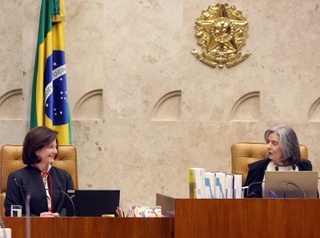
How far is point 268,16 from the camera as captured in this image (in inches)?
303

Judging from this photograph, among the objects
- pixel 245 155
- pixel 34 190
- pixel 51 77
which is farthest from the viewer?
pixel 51 77

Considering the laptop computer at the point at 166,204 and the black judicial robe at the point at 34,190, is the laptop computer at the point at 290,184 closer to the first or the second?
the laptop computer at the point at 166,204

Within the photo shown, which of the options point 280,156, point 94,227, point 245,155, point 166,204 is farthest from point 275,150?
point 94,227

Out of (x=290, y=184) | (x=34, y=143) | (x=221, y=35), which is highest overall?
(x=221, y=35)

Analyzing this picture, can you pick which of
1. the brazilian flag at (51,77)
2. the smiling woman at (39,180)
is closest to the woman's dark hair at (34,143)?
the smiling woman at (39,180)

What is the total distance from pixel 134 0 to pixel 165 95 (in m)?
0.89

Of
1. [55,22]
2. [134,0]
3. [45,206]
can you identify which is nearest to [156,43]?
[134,0]

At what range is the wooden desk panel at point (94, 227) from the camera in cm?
482

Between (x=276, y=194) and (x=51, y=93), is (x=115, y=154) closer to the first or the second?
(x=51, y=93)

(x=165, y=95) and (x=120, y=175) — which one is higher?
(x=165, y=95)

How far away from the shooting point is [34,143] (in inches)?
233

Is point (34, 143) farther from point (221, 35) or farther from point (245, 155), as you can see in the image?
point (221, 35)

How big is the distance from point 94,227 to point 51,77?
2492 millimetres

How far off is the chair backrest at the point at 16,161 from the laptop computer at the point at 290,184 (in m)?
1.67
